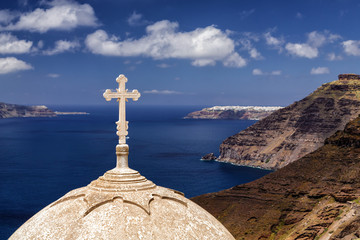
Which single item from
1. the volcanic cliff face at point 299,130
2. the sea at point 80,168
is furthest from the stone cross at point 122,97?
the volcanic cliff face at point 299,130

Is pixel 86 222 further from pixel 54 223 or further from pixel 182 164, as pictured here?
pixel 182 164

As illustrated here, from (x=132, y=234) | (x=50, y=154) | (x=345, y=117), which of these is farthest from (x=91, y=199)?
(x=345, y=117)

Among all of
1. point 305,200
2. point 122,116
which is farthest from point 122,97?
point 305,200

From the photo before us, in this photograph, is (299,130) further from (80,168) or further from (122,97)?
(122,97)

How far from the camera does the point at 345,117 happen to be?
15475 centimetres

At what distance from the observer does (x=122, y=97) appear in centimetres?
927

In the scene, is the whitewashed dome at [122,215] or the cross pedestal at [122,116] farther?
the cross pedestal at [122,116]

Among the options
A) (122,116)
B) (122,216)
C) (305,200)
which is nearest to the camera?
(122,216)

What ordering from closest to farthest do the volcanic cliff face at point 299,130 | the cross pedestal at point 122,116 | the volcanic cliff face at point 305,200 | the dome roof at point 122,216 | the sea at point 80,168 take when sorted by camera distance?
the dome roof at point 122,216 < the cross pedestal at point 122,116 < the volcanic cliff face at point 305,200 < the sea at point 80,168 < the volcanic cliff face at point 299,130

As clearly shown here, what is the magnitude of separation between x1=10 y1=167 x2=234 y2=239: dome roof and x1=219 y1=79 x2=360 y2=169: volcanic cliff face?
145474 millimetres

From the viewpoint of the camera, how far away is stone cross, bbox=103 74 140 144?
9.06 metres

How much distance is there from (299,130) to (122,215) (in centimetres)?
15887

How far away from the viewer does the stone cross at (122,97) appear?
29.7 feet

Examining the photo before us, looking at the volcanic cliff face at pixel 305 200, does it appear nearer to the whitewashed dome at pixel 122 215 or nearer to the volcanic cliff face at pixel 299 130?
the whitewashed dome at pixel 122 215
